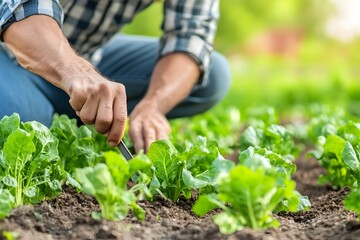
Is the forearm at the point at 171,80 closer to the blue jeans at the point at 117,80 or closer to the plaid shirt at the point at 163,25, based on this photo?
the plaid shirt at the point at 163,25

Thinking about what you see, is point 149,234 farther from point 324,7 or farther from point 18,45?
point 324,7

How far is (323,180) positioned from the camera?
322cm

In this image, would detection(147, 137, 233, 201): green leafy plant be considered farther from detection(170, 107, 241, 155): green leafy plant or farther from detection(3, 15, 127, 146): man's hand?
detection(170, 107, 241, 155): green leafy plant

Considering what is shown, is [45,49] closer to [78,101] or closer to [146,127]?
[78,101]

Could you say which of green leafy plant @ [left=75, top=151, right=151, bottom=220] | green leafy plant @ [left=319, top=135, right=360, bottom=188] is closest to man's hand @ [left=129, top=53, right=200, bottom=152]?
green leafy plant @ [left=319, top=135, right=360, bottom=188]

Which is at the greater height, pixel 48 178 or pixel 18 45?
pixel 18 45

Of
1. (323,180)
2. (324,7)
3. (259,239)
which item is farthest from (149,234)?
(324,7)

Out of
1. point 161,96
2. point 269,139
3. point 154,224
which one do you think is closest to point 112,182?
point 154,224

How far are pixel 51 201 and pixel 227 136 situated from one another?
2.07 meters

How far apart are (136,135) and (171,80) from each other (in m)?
0.53

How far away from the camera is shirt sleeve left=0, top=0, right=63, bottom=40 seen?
2.75 metres

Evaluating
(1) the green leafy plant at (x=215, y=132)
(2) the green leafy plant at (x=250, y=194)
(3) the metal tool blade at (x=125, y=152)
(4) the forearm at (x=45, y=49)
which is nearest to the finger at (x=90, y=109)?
(4) the forearm at (x=45, y=49)

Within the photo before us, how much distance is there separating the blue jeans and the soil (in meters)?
1.09

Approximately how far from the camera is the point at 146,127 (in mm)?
3139
